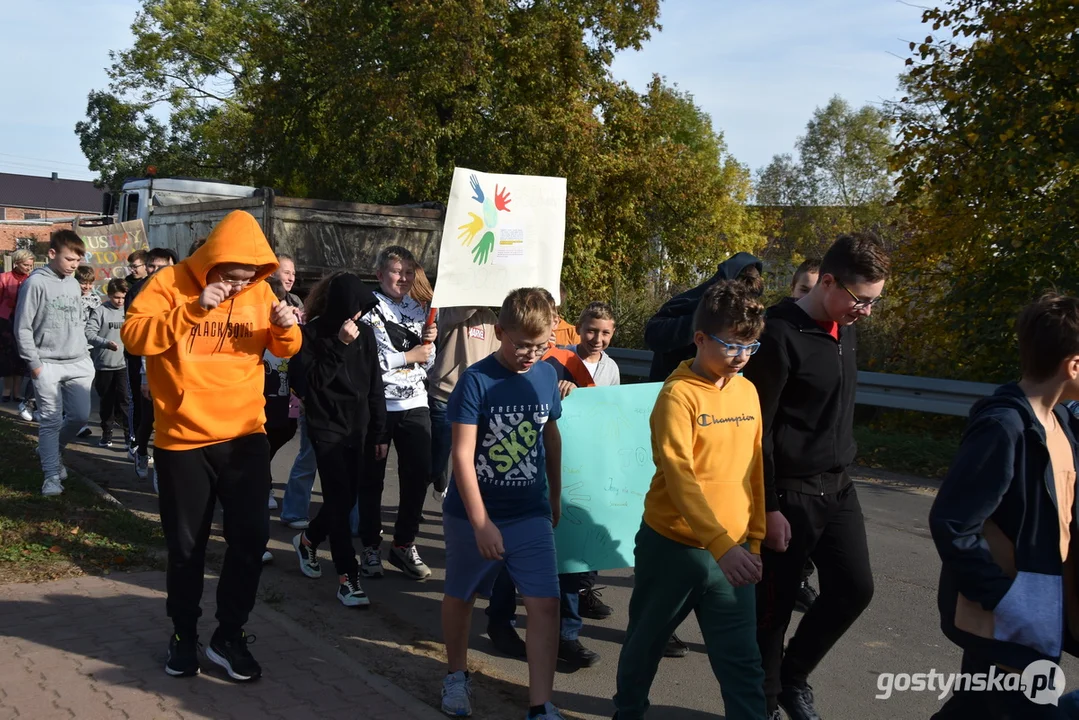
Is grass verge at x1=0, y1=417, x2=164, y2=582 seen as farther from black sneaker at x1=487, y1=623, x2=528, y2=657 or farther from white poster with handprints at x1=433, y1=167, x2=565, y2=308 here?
white poster with handprints at x1=433, y1=167, x2=565, y2=308

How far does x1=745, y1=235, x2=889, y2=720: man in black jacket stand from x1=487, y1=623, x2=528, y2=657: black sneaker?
4.61 feet

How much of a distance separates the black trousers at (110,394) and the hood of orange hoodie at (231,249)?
22.4 feet

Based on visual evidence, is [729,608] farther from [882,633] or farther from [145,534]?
[145,534]

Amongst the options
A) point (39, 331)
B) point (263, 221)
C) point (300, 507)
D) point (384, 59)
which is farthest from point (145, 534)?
point (384, 59)

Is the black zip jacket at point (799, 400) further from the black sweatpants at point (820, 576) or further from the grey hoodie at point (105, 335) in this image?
the grey hoodie at point (105, 335)

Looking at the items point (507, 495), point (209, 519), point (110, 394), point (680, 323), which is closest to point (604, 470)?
point (680, 323)

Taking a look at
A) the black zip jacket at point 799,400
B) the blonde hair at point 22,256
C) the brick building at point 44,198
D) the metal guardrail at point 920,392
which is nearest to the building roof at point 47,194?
the brick building at point 44,198

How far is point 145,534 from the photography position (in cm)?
662

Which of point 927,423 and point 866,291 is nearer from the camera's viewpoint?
point 866,291

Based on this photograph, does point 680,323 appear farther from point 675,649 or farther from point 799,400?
point 675,649

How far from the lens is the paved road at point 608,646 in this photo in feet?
14.8

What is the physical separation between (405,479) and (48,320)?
144 inches

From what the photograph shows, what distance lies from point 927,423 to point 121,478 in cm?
874

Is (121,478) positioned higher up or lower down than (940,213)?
lower down
